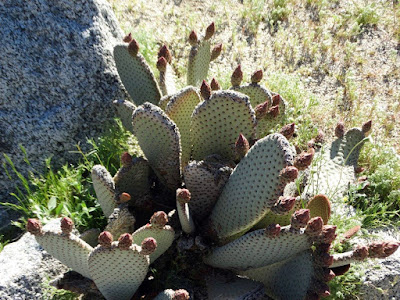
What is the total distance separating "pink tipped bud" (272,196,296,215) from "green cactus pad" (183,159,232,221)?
483 millimetres

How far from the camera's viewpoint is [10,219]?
11.7ft

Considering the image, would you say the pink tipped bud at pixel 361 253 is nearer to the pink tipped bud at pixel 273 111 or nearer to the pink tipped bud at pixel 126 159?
the pink tipped bud at pixel 273 111

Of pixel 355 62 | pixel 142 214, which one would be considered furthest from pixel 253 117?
pixel 355 62

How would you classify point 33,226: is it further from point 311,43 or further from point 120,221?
point 311,43

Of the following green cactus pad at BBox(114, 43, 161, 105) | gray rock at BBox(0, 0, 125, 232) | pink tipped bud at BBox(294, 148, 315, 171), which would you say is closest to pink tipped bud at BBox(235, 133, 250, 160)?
pink tipped bud at BBox(294, 148, 315, 171)

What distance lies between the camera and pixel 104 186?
2.84 m

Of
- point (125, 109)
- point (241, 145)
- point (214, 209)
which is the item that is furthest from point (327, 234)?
point (125, 109)

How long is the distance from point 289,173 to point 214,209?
83 centimetres

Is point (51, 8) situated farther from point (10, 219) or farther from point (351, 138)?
point (351, 138)

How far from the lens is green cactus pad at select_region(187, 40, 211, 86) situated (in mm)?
3723

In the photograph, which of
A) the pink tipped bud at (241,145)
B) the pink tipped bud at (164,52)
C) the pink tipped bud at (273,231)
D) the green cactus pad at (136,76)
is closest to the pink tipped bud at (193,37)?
the pink tipped bud at (164,52)

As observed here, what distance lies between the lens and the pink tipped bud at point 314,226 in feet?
7.79

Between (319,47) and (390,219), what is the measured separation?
7.76 feet

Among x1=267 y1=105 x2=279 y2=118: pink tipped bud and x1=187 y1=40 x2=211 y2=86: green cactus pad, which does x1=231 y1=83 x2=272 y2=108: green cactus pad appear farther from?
x1=187 y1=40 x2=211 y2=86: green cactus pad
